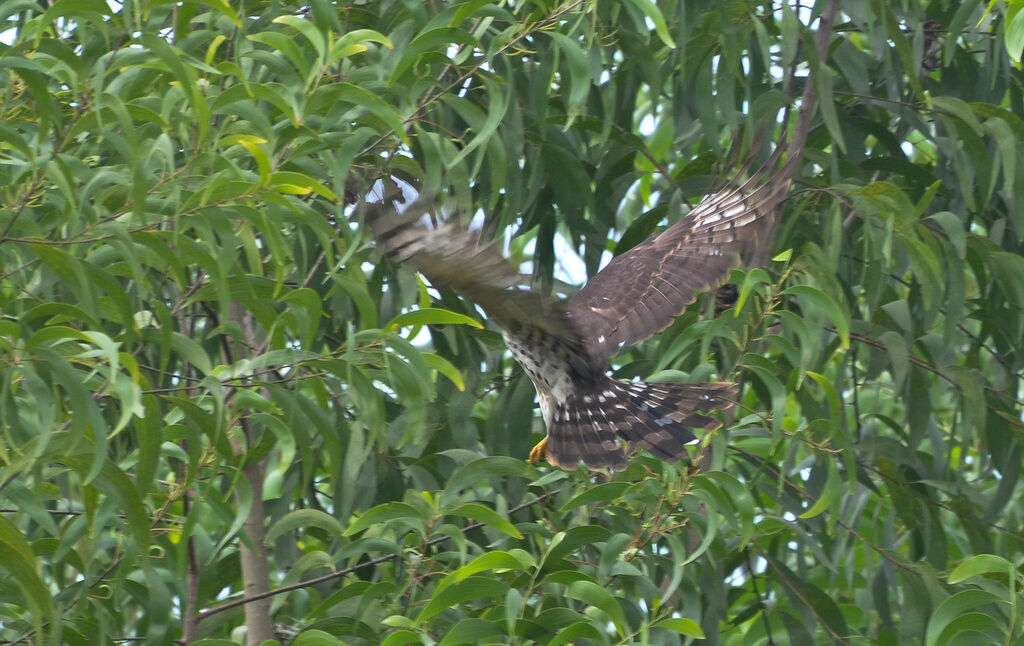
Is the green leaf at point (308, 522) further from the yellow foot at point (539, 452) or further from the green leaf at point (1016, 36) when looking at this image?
the green leaf at point (1016, 36)

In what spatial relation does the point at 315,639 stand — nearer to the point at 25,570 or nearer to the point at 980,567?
the point at 25,570

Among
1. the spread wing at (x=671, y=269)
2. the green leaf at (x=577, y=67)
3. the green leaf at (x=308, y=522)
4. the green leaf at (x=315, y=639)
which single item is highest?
the green leaf at (x=577, y=67)

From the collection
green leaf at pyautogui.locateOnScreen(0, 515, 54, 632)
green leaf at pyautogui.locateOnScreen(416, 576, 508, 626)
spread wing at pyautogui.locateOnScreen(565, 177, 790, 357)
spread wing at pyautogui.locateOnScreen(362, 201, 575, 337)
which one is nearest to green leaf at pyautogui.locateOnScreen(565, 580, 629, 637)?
green leaf at pyautogui.locateOnScreen(416, 576, 508, 626)

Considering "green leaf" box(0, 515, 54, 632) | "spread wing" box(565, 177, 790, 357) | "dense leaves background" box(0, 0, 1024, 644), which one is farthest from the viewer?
"spread wing" box(565, 177, 790, 357)

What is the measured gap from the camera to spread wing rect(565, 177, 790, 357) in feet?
11.3

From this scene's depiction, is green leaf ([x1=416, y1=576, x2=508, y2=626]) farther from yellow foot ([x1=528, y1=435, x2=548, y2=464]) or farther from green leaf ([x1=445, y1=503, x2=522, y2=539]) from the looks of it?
yellow foot ([x1=528, y1=435, x2=548, y2=464])

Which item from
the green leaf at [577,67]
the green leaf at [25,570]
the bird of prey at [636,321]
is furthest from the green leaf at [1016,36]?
the green leaf at [25,570]

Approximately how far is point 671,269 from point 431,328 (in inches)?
28.8

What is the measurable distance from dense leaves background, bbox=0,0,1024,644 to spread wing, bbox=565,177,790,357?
103 millimetres

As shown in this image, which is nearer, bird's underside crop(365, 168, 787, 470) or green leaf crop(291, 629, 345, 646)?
green leaf crop(291, 629, 345, 646)

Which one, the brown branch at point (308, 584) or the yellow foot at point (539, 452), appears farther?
the yellow foot at point (539, 452)

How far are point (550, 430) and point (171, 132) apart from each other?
1.28 metres

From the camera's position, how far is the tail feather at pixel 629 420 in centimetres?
306

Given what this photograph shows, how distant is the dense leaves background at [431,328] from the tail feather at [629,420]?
110 millimetres
